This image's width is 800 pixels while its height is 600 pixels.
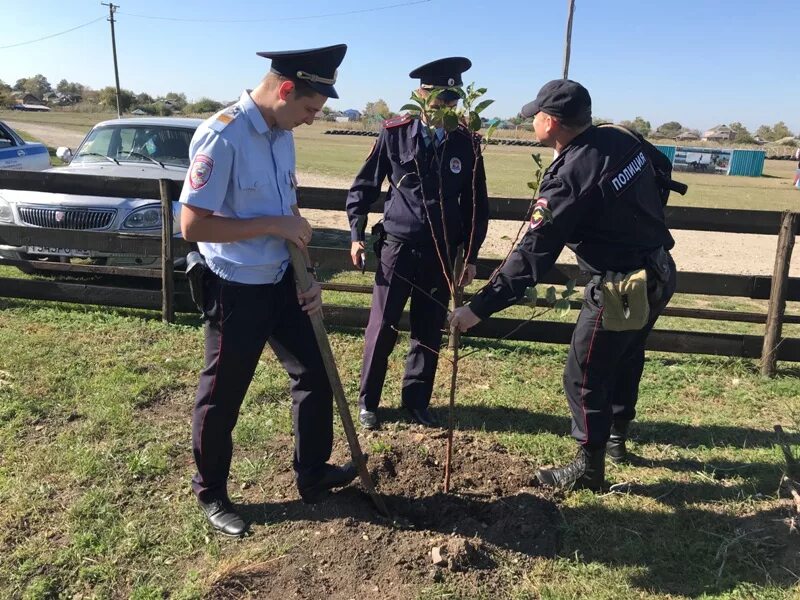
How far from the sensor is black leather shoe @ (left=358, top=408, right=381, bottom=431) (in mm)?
3975

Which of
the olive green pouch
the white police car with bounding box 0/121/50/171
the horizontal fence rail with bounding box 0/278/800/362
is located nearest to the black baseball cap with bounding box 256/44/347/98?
the olive green pouch

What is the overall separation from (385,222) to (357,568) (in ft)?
6.52

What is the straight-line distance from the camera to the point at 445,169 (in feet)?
12.3

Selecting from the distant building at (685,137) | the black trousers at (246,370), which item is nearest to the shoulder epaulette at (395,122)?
the black trousers at (246,370)

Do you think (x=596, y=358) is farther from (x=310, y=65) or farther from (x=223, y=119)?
(x=223, y=119)

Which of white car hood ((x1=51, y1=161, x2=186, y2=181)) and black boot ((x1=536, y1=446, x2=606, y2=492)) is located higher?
white car hood ((x1=51, y1=161, x2=186, y2=181))

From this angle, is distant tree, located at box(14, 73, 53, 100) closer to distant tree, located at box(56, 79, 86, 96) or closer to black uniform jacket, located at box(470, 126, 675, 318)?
distant tree, located at box(56, 79, 86, 96)

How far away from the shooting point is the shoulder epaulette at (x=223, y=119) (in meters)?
2.46

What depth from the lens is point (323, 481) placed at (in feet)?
10.2

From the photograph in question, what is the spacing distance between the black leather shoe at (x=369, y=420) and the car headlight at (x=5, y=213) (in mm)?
4858

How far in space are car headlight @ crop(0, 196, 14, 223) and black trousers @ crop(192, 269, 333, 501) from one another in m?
5.11

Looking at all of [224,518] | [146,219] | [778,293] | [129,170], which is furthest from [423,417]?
[129,170]

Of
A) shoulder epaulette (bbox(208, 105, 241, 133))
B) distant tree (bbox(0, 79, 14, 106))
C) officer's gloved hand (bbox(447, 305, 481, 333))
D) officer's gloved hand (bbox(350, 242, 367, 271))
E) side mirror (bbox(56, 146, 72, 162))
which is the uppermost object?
distant tree (bbox(0, 79, 14, 106))

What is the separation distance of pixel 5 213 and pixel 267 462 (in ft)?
16.4
